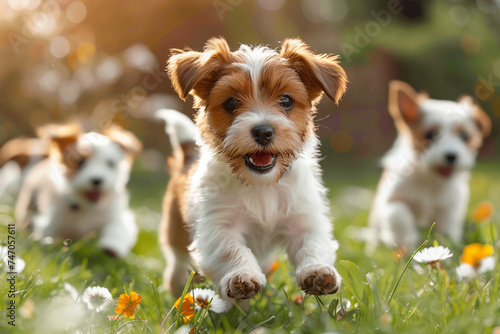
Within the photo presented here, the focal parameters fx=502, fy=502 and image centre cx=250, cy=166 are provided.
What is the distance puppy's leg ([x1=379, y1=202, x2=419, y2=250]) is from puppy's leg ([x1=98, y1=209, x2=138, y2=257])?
2.60 m

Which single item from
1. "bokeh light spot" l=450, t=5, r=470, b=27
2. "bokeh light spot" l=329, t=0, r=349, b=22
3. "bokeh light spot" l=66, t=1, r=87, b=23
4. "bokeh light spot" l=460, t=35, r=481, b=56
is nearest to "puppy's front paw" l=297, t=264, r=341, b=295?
"bokeh light spot" l=66, t=1, r=87, b=23

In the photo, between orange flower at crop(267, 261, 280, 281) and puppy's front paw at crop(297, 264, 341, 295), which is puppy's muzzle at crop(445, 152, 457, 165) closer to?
orange flower at crop(267, 261, 280, 281)

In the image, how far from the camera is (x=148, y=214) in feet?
25.1

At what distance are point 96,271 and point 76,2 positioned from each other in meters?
6.90

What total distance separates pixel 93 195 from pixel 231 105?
2695 millimetres

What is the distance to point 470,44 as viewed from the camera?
10.7 m

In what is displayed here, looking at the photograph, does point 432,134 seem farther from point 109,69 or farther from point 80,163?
point 109,69

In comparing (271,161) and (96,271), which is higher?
(271,161)

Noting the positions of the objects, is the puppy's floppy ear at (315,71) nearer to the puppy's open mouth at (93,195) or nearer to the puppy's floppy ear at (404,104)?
the puppy's floppy ear at (404,104)

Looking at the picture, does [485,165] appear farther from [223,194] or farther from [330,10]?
[223,194]

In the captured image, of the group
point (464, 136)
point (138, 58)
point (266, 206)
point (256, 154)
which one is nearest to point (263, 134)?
point (256, 154)

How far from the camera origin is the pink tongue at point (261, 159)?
2816mm

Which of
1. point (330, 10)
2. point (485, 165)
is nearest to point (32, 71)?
point (330, 10)

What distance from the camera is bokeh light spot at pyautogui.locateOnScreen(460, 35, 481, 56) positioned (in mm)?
10352
